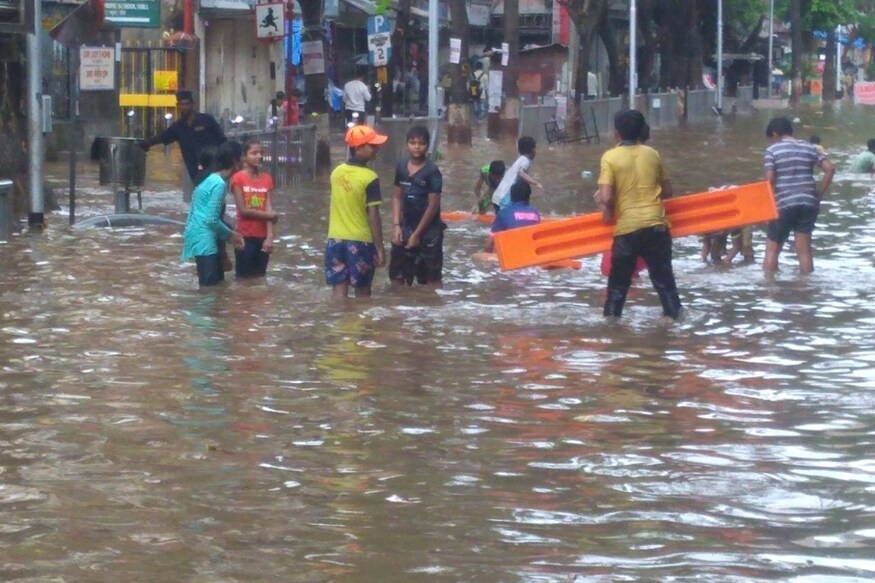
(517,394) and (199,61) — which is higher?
(199,61)

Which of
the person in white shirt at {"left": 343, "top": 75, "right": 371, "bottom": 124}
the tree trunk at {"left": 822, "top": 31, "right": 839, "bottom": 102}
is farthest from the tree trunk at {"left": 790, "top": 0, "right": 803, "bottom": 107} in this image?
the person in white shirt at {"left": 343, "top": 75, "right": 371, "bottom": 124}

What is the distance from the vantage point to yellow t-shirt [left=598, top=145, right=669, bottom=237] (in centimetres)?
1195

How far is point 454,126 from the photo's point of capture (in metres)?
38.9

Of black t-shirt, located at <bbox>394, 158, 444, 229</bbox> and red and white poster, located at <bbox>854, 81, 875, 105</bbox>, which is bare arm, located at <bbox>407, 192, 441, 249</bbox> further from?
red and white poster, located at <bbox>854, 81, 875, 105</bbox>

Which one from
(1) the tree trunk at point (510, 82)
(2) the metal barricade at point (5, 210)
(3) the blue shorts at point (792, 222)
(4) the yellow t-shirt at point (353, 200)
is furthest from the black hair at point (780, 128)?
(1) the tree trunk at point (510, 82)

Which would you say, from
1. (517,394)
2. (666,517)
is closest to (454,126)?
(517,394)

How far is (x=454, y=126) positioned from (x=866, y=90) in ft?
159

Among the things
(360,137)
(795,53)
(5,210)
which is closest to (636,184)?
Answer: (360,137)

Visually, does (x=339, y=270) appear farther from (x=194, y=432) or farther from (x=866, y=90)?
(x=866, y=90)

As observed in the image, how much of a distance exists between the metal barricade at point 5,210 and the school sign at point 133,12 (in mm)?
13136

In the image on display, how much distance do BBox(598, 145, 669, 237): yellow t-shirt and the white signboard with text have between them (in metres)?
13.9

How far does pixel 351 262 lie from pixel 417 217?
0.73m

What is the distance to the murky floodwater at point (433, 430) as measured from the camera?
6438mm

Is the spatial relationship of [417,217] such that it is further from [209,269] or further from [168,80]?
[168,80]
